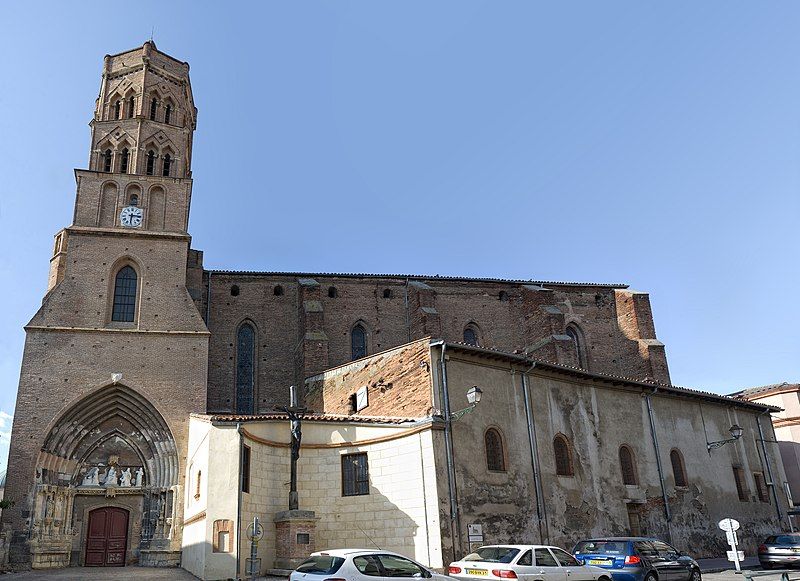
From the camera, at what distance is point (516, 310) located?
34.4 m

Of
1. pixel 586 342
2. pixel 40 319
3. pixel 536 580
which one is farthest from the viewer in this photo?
pixel 586 342

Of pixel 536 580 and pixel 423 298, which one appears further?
pixel 423 298

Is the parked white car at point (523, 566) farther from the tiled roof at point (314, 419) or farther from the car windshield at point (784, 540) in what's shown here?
the car windshield at point (784, 540)

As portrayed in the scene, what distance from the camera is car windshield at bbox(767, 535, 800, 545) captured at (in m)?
19.7

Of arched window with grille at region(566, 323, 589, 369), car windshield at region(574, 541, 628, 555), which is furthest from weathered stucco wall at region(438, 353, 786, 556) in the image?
arched window with grille at region(566, 323, 589, 369)

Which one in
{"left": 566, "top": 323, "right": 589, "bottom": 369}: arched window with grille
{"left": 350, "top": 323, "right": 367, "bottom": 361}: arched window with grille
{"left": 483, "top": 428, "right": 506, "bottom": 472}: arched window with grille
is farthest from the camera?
{"left": 566, "top": 323, "right": 589, "bottom": 369}: arched window with grille

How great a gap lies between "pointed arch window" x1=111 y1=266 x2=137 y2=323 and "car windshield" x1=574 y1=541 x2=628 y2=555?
60.5 ft

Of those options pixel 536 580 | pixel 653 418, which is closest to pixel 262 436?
pixel 536 580

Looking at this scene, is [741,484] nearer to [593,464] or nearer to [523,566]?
[593,464]

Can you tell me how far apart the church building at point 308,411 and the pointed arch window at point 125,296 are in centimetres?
7

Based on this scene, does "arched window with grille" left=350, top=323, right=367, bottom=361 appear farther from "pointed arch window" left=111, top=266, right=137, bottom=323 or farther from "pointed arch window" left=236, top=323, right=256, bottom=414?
"pointed arch window" left=111, top=266, right=137, bottom=323

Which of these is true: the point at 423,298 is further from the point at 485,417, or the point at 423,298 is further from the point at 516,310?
the point at 485,417

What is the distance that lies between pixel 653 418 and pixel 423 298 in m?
11.8

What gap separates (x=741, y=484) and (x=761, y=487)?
1.84 m
